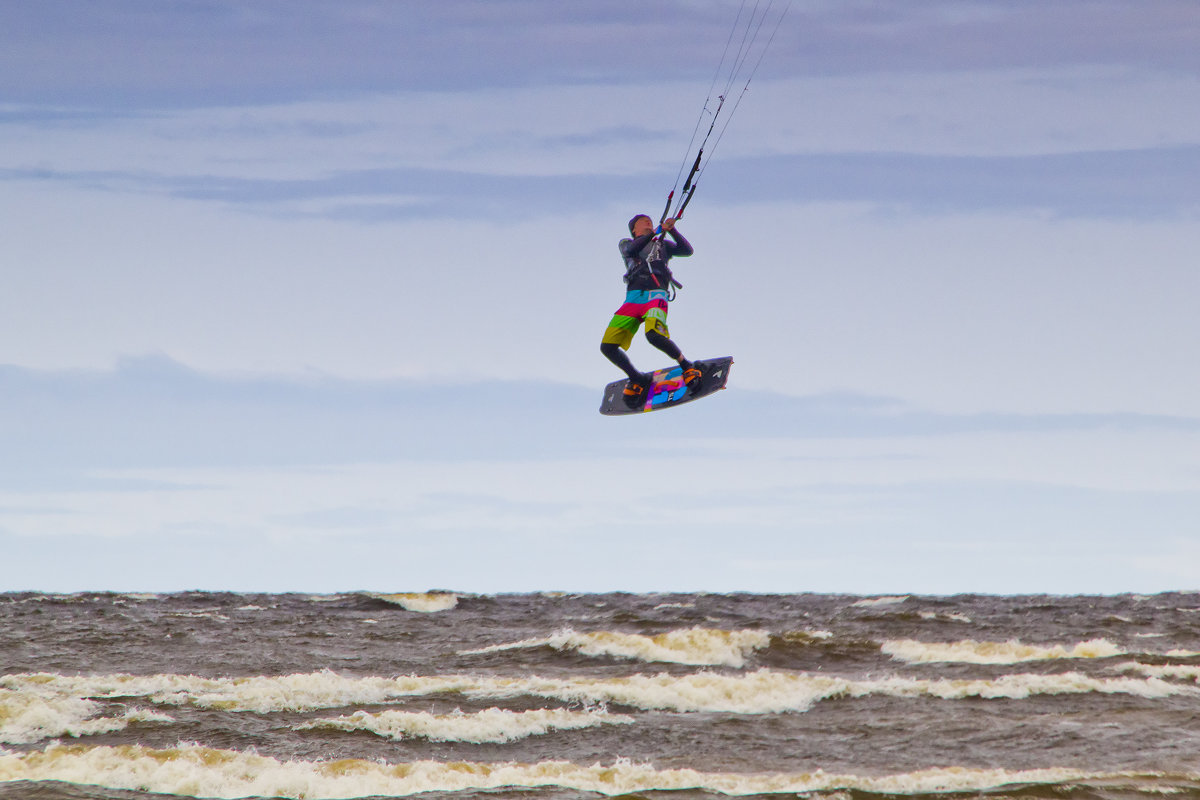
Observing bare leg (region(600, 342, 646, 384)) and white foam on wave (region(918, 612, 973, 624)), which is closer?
bare leg (region(600, 342, 646, 384))

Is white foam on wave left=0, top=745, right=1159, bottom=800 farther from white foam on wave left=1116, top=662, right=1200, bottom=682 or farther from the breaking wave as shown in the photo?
white foam on wave left=1116, top=662, right=1200, bottom=682

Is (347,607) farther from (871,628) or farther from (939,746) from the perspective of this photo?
(939,746)

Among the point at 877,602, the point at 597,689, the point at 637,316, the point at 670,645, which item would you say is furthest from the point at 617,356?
the point at 877,602

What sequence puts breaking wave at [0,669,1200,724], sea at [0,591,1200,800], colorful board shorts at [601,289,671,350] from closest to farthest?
sea at [0,591,1200,800] < breaking wave at [0,669,1200,724] < colorful board shorts at [601,289,671,350]

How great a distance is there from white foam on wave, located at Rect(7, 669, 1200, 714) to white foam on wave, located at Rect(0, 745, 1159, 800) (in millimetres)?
2911

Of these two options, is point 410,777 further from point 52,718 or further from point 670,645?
point 670,645

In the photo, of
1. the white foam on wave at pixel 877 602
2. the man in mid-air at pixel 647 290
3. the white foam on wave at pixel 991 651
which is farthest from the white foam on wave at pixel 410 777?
the white foam on wave at pixel 877 602

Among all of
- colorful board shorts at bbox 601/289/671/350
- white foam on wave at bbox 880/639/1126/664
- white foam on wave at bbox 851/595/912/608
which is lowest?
white foam on wave at bbox 880/639/1126/664

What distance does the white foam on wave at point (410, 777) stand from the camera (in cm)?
1027

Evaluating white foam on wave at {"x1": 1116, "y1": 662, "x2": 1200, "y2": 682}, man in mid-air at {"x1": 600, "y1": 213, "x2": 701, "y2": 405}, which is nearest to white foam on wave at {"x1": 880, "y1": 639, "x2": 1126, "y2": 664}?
white foam on wave at {"x1": 1116, "y1": 662, "x2": 1200, "y2": 682}

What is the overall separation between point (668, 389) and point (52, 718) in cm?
844

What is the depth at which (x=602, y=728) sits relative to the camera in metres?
13.1

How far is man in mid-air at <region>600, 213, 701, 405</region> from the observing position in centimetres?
1466

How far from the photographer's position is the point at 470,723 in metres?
13.0
